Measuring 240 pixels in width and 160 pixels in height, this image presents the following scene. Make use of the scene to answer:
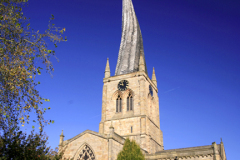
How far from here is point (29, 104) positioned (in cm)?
1072

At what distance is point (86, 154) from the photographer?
31.0 metres

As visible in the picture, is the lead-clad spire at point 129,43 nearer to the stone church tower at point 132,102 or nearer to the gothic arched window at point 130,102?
the stone church tower at point 132,102

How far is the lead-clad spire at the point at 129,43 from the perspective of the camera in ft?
152

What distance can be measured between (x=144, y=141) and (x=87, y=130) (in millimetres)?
9488

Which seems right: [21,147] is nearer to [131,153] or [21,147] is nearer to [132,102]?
[131,153]

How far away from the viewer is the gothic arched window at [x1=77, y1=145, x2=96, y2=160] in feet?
100

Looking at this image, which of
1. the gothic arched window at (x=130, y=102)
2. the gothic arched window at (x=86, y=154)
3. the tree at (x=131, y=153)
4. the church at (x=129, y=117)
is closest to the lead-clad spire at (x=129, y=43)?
the church at (x=129, y=117)

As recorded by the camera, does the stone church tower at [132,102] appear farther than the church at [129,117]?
Yes

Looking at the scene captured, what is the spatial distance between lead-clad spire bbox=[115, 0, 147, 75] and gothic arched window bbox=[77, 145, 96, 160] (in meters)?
17.8

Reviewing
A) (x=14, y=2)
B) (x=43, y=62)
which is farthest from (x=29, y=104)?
(x=14, y=2)

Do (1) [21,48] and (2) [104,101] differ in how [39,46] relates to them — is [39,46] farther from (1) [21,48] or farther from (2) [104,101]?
(2) [104,101]

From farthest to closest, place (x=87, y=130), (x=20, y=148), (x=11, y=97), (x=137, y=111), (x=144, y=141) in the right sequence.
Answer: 1. (x=137, y=111)
2. (x=144, y=141)
3. (x=87, y=130)
4. (x=20, y=148)
5. (x=11, y=97)

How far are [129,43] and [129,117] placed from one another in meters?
15.8

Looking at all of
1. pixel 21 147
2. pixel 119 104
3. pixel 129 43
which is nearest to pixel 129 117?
pixel 119 104
